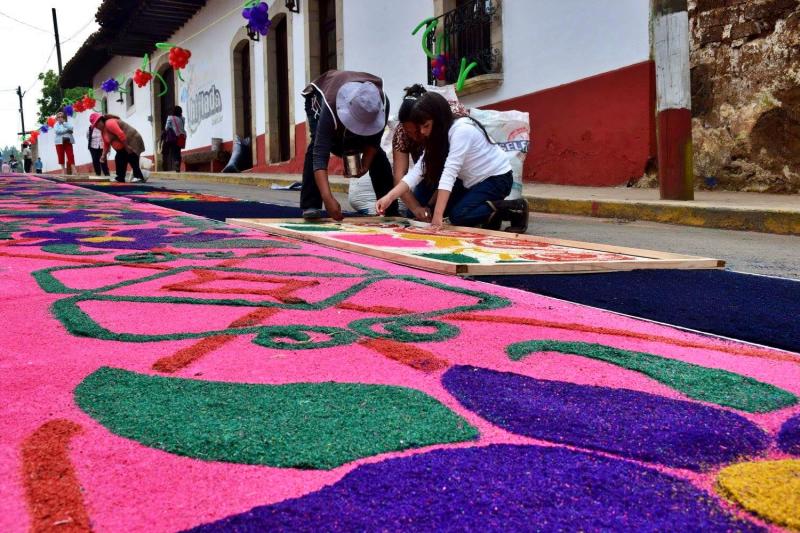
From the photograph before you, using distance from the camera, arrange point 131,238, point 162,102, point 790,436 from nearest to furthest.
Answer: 1. point 790,436
2. point 131,238
3. point 162,102

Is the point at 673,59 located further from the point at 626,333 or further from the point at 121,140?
the point at 121,140

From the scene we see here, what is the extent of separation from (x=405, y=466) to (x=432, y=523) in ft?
0.46

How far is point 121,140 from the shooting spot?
959 cm

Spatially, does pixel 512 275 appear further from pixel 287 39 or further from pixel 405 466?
pixel 287 39

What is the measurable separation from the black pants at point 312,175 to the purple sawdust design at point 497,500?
3.45m

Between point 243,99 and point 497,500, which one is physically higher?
point 243,99

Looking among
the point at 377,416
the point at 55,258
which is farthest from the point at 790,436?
the point at 55,258

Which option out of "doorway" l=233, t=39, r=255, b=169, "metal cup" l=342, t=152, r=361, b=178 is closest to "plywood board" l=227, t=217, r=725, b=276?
"metal cup" l=342, t=152, r=361, b=178

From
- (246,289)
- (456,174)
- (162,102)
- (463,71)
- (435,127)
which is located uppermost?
(162,102)

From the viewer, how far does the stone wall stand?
621cm

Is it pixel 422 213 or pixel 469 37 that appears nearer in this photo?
pixel 422 213

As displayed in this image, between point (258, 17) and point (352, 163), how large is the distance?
9896mm

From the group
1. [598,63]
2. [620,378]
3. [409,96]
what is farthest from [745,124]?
[620,378]

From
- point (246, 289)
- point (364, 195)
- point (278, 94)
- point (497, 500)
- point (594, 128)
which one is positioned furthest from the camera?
point (278, 94)
